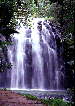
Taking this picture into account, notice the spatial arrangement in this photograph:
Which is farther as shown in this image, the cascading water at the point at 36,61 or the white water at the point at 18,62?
the cascading water at the point at 36,61

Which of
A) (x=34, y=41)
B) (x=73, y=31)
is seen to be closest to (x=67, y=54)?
(x=73, y=31)

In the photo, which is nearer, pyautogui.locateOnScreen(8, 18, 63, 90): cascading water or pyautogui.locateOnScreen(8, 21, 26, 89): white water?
pyautogui.locateOnScreen(8, 21, 26, 89): white water

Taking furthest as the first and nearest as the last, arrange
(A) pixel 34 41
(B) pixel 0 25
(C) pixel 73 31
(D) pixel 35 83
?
1. (A) pixel 34 41
2. (D) pixel 35 83
3. (B) pixel 0 25
4. (C) pixel 73 31

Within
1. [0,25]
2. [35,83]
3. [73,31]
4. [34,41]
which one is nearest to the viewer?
[73,31]

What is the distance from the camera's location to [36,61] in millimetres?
31172

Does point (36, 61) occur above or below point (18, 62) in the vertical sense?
above

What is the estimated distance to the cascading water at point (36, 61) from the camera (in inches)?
1184

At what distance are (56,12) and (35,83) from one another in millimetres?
7499

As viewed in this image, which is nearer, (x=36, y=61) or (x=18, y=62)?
(x=18, y=62)

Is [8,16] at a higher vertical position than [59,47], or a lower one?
lower

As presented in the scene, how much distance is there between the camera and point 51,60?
101 feet

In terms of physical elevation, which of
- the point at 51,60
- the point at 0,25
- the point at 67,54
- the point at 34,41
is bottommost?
the point at 67,54

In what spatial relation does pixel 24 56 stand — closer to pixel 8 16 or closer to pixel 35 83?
pixel 35 83

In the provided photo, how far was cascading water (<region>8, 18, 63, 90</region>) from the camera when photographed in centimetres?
3006
